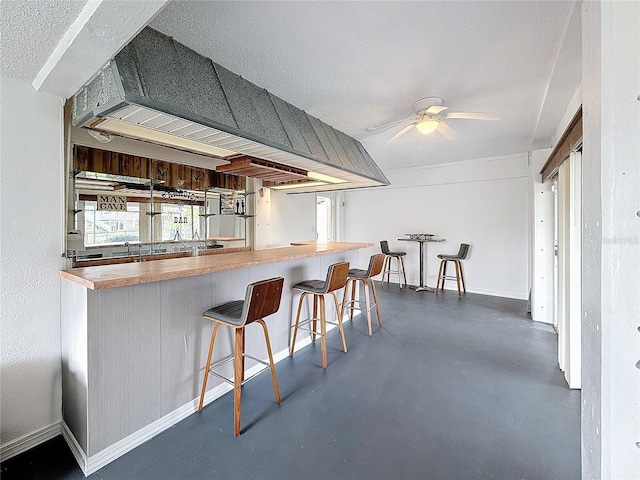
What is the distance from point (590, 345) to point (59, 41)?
243 cm

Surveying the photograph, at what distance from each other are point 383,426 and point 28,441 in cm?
215

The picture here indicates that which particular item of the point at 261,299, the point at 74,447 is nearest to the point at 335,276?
the point at 261,299

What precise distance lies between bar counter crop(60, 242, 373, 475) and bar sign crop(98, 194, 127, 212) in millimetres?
1721

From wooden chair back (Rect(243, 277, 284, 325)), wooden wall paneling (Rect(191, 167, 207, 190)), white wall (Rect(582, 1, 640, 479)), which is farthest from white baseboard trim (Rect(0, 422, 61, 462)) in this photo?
wooden wall paneling (Rect(191, 167, 207, 190))

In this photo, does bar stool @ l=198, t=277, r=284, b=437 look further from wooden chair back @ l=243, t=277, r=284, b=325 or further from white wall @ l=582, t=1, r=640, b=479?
white wall @ l=582, t=1, r=640, b=479

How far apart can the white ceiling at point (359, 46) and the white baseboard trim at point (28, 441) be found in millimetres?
2062

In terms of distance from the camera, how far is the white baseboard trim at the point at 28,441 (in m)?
1.64

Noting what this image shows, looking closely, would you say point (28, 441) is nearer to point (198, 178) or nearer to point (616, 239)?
point (616, 239)

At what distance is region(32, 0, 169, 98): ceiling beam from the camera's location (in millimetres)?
1146

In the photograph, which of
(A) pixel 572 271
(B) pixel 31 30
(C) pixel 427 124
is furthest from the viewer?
(C) pixel 427 124

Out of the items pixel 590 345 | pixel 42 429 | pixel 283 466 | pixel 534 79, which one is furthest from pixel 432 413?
pixel 534 79

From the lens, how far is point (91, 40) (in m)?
1.30

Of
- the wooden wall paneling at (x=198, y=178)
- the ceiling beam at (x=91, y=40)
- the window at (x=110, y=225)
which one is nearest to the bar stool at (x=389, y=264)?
the wooden wall paneling at (x=198, y=178)

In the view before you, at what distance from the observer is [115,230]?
3.39 m
